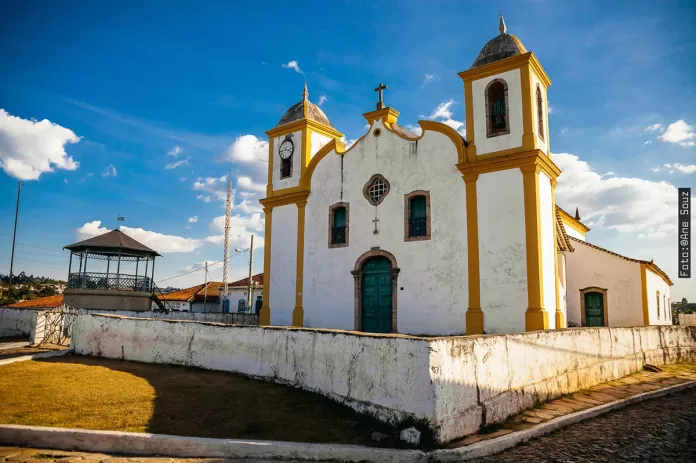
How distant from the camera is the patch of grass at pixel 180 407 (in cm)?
582

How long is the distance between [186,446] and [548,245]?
10.3 metres

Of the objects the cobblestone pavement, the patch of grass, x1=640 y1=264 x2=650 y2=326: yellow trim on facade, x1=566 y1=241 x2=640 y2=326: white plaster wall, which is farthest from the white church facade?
the patch of grass

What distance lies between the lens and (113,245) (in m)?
21.7

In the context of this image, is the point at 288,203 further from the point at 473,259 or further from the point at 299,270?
the point at 473,259

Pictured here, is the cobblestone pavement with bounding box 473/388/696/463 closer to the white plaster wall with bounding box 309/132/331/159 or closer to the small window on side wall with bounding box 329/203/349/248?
the small window on side wall with bounding box 329/203/349/248

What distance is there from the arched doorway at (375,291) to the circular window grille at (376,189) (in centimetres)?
159

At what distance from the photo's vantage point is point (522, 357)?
7105mm

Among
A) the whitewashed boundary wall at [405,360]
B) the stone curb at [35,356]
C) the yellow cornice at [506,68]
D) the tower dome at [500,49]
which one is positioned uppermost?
the tower dome at [500,49]

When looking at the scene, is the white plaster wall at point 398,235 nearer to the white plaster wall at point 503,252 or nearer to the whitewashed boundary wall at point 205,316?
the white plaster wall at point 503,252

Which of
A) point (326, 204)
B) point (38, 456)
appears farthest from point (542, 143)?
point (38, 456)

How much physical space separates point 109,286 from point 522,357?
19465mm

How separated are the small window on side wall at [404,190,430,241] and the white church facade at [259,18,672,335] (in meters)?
Result: 0.03

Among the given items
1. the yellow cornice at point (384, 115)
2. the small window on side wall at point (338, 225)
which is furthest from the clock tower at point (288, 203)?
the yellow cornice at point (384, 115)

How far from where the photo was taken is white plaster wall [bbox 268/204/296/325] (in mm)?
16375
